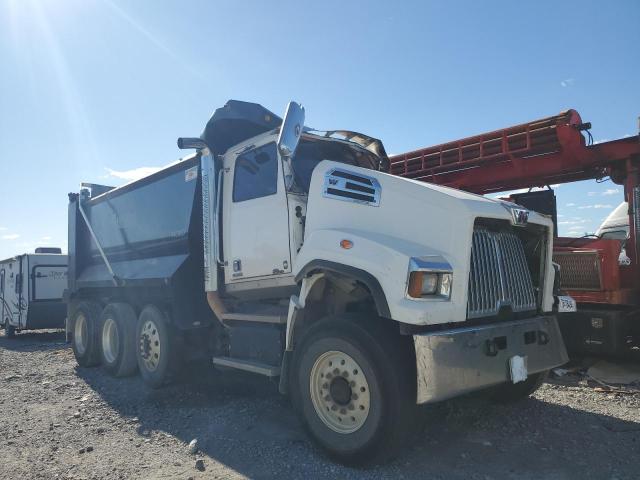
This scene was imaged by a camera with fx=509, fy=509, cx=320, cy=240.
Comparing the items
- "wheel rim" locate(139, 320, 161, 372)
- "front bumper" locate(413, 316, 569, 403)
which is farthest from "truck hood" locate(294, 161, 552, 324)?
"wheel rim" locate(139, 320, 161, 372)

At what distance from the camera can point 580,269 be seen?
283 inches

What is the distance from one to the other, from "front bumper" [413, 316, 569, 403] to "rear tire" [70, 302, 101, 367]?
21.9ft

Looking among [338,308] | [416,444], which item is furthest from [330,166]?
[416,444]

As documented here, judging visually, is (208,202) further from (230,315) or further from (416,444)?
(416,444)

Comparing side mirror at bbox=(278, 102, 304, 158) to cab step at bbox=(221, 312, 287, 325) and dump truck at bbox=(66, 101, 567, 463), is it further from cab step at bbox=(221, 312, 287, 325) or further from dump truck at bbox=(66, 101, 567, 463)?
cab step at bbox=(221, 312, 287, 325)

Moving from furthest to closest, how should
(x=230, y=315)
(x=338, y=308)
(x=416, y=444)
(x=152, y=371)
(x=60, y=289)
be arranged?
(x=60, y=289) → (x=152, y=371) → (x=230, y=315) → (x=338, y=308) → (x=416, y=444)

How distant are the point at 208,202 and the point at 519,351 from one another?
368 centimetres

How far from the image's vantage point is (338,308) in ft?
14.6

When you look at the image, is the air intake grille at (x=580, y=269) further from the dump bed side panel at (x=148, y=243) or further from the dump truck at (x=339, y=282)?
the dump bed side panel at (x=148, y=243)

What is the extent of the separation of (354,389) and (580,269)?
485 cm

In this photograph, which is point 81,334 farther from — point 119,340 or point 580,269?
point 580,269

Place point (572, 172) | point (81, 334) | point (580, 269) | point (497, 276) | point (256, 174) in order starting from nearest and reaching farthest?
point (497, 276) → point (256, 174) → point (580, 269) → point (572, 172) → point (81, 334)

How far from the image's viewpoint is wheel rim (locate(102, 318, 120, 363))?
7898 mm

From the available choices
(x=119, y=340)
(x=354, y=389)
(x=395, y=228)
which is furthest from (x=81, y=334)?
(x=395, y=228)
